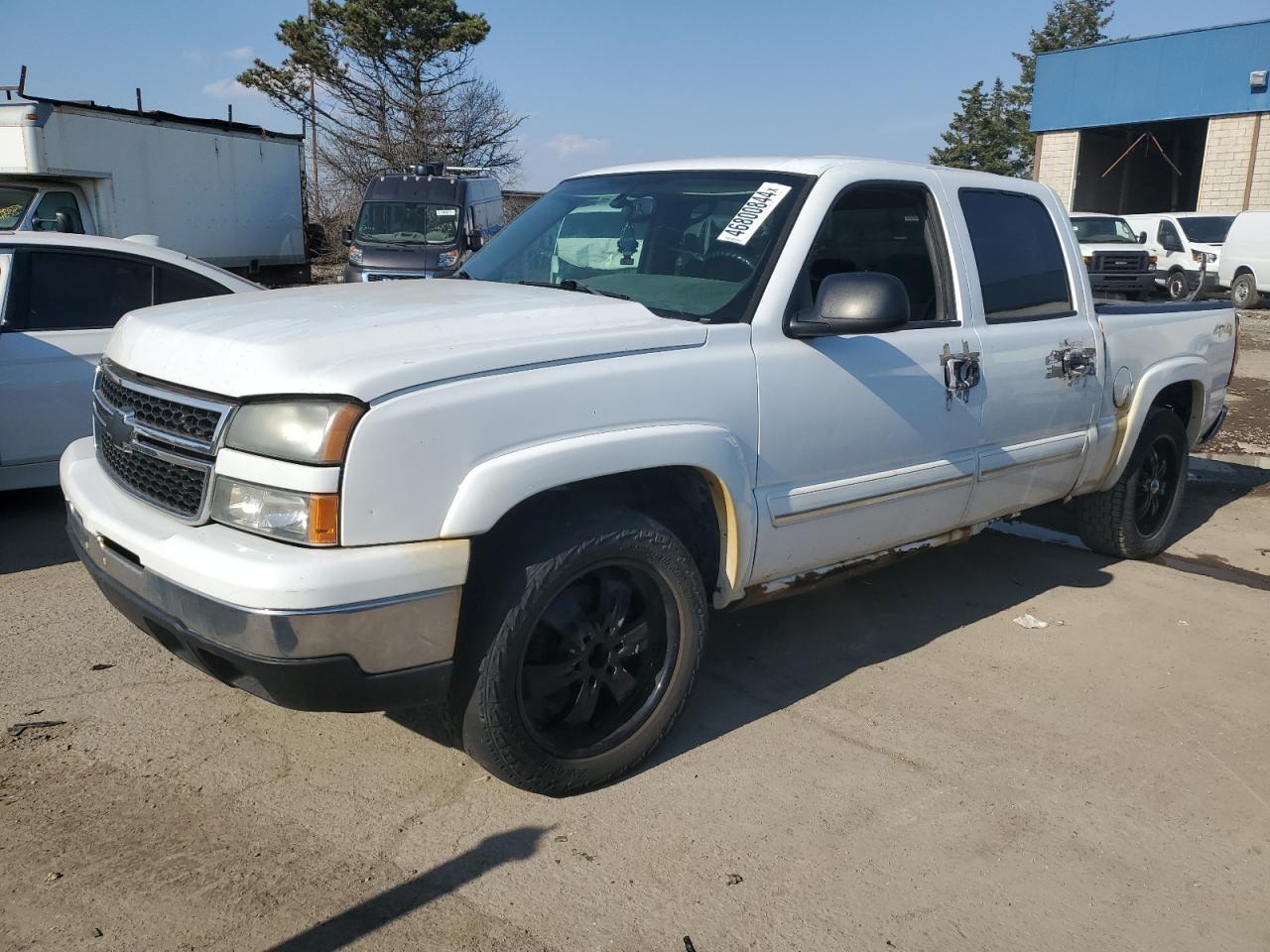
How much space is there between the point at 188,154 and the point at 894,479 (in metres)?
16.7

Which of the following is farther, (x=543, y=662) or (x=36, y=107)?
(x=36, y=107)

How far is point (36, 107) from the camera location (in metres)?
13.5

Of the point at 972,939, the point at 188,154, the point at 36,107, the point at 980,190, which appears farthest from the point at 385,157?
the point at 972,939

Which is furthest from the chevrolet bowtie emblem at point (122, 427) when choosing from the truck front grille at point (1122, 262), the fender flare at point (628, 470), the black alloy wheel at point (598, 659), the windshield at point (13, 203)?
the truck front grille at point (1122, 262)

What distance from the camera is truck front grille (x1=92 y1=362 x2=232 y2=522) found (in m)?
2.86

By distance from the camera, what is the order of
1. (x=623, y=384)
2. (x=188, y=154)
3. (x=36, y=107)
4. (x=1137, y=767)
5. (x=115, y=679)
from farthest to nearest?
(x=188, y=154)
(x=36, y=107)
(x=115, y=679)
(x=1137, y=767)
(x=623, y=384)

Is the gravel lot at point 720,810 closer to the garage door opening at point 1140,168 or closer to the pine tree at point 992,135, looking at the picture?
the garage door opening at point 1140,168

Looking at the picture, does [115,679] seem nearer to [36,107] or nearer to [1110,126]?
[36,107]

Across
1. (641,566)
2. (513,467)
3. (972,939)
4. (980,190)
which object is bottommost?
(972,939)

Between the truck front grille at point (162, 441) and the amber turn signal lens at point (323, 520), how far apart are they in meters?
0.38

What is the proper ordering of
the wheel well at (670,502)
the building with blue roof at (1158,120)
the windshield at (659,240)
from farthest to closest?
the building with blue roof at (1158,120) → the windshield at (659,240) → the wheel well at (670,502)

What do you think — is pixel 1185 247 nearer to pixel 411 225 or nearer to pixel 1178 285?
pixel 1178 285

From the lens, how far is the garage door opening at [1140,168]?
3428cm

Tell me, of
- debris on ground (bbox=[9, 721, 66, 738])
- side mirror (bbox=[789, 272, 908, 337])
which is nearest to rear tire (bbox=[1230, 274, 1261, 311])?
side mirror (bbox=[789, 272, 908, 337])
